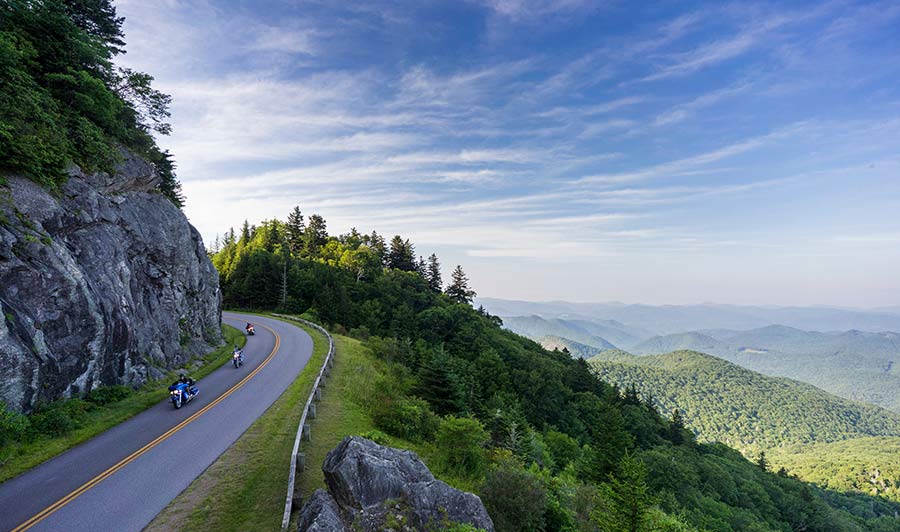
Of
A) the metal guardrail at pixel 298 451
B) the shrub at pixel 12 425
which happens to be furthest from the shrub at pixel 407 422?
the shrub at pixel 12 425

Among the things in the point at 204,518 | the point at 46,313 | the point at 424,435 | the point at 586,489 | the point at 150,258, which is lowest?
the point at 586,489

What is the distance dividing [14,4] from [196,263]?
17646mm

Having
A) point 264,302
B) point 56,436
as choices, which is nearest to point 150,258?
point 56,436

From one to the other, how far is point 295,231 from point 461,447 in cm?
8386

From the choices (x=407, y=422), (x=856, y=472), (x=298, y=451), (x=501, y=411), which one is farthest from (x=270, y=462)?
(x=856, y=472)

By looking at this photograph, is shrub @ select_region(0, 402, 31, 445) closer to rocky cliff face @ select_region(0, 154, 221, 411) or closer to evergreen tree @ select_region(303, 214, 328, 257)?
rocky cliff face @ select_region(0, 154, 221, 411)

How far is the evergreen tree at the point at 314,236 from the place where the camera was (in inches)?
3332

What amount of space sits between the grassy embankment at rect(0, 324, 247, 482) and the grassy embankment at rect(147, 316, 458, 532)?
208 inches

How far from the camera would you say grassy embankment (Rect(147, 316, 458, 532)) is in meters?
9.26

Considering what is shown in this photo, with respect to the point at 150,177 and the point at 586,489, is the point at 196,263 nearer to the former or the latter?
the point at 150,177

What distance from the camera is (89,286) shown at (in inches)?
645

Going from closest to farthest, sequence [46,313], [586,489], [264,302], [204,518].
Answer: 1. [204,518]
2. [46,313]
3. [586,489]
4. [264,302]

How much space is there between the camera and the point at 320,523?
7.72 m

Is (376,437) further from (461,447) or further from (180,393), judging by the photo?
(180,393)
